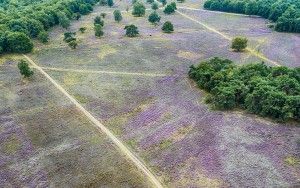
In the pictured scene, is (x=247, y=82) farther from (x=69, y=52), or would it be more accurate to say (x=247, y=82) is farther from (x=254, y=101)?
(x=69, y=52)

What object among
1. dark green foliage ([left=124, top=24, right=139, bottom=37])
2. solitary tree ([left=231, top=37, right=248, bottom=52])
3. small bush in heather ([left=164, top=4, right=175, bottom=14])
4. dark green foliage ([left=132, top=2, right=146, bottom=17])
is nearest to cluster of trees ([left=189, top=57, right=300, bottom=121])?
solitary tree ([left=231, top=37, right=248, bottom=52])

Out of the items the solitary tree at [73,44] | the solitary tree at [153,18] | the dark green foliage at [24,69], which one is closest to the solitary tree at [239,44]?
the solitary tree at [153,18]

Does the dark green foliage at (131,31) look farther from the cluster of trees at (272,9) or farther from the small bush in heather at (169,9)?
the cluster of trees at (272,9)

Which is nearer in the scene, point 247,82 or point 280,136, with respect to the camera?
point 280,136

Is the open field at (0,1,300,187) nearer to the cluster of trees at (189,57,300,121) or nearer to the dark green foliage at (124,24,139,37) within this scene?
the cluster of trees at (189,57,300,121)

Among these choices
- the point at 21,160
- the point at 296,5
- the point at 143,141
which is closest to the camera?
the point at 21,160

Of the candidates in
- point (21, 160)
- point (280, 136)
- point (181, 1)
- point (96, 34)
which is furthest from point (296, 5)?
point (21, 160)

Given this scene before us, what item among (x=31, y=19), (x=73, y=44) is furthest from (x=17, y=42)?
(x=31, y=19)
